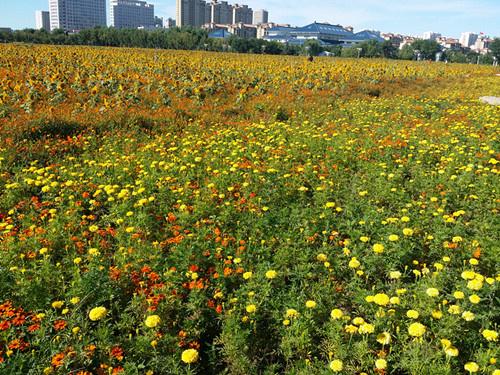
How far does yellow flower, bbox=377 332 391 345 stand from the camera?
10.1ft

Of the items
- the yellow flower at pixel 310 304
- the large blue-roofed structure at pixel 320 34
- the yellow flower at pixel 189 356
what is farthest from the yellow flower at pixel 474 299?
the large blue-roofed structure at pixel 320 34

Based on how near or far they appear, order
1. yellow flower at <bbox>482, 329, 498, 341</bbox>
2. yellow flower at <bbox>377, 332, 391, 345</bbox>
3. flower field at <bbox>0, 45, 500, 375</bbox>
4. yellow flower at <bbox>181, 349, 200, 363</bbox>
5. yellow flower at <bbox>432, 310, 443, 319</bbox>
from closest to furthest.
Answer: yellow flower at <bbox>181, 349, 200, 363</bbox>, yellow flower at <bbox>482, 329, 498, 341</bbox>, yellow flower at <bbox>377, 332, 391, 345</bbox>, flower field at <bbox>0, 45, 500, 375</bbox>, yellow flower at <bbox>432, 310, 443, 319</bbox>

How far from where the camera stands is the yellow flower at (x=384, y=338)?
3071 millimetres

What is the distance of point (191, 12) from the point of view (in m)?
191

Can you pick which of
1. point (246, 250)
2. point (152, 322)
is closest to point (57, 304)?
point (152, 322)

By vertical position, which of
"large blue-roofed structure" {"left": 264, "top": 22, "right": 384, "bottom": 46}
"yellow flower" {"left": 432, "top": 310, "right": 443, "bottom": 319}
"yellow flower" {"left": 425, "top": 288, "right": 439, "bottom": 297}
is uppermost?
"large blue-roofed structure" {"left": 264, "top": 22, "right": 384, "bottom": 46}

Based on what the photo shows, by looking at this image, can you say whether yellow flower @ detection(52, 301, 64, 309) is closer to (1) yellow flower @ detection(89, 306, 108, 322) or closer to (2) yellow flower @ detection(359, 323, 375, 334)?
(1) yellow flower @ detection(89, 306, 108, 322)

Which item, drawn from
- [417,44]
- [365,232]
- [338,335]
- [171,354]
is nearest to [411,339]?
[338,335]

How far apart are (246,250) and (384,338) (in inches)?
78.2

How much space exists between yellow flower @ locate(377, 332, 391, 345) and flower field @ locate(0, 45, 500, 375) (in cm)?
2

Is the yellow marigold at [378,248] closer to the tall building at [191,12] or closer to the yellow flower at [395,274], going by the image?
the yellow flower at [395,274]

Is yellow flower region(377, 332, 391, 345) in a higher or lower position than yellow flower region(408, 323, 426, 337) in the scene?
lower

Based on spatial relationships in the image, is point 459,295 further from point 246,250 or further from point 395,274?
point 246,250

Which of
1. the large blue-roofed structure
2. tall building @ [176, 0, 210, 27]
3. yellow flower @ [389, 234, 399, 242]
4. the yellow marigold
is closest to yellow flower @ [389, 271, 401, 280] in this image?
the yellow marigold
